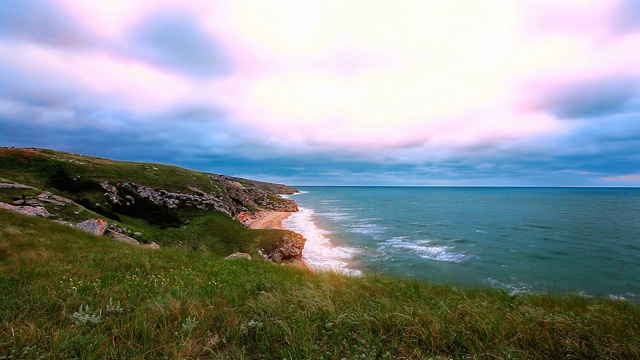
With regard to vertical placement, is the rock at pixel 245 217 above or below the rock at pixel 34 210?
below

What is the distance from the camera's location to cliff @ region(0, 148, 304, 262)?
90.4 feet

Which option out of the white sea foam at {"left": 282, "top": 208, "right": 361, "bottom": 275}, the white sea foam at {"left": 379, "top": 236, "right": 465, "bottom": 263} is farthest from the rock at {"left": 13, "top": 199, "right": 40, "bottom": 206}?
the white sea foam at {"left": 379, "top": 236, "right": 465, "bottom": 263}

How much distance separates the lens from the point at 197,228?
38594 mm

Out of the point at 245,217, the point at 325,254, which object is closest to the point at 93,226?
the point at 325,254

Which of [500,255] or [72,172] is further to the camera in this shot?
[72,172]

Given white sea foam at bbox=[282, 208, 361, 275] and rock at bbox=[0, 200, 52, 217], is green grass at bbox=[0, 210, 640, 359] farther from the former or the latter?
rock at bbox=[0, 200, 52, 217]

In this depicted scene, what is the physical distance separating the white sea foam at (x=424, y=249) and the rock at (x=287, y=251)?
13.2 meters

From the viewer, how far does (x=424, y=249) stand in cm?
3966

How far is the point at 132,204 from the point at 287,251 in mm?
26123

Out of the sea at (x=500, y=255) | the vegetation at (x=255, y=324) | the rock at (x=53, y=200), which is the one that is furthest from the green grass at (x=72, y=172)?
the vegetation at (x=255, y=324)

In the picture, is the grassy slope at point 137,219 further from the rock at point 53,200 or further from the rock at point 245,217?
the rock at point 245,217

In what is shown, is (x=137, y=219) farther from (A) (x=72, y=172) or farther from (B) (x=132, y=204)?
(A) (x=72, y=172)

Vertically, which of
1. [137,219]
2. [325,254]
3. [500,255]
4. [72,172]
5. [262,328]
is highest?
[72,172]

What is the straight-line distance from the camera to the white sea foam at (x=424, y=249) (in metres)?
35.4
